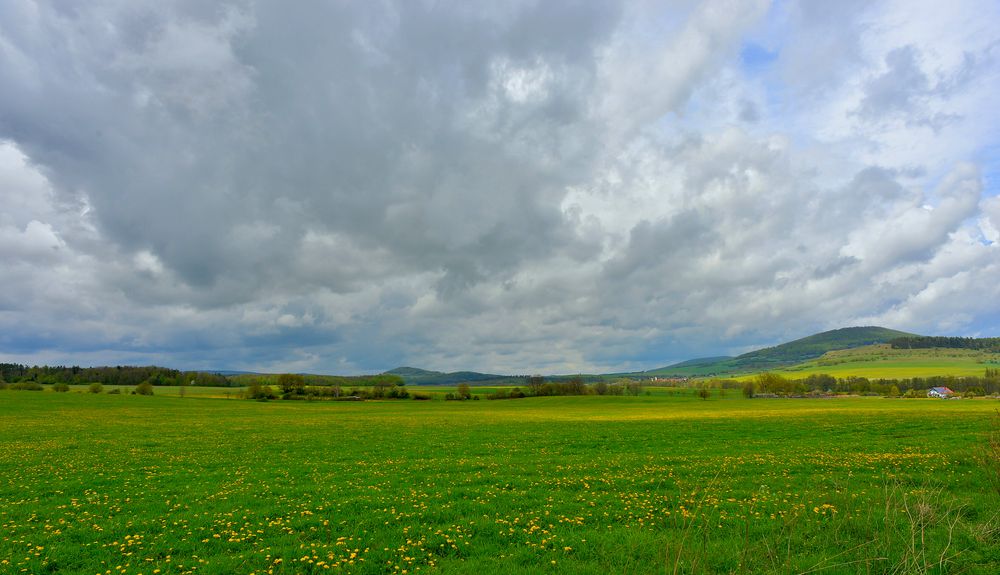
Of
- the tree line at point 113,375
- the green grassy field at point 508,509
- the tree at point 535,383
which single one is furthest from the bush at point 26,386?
the tree at point 535,383

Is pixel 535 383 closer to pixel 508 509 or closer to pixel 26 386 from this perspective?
pixel 26 386

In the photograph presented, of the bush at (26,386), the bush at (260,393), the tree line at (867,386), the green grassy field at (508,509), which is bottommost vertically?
the tree line at (867,386)

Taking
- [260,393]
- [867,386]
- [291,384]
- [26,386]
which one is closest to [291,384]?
[291,384]

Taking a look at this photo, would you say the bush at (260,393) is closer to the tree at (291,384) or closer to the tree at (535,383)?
the tree at (291,384)

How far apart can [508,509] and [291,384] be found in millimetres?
145236

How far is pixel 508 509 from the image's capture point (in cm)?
1288

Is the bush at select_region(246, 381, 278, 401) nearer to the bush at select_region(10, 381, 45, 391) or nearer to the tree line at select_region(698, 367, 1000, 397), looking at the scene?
the bush at select_region(10, 381, 45, 391)

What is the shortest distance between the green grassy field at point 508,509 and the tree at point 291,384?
11625cm

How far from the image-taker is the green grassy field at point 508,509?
348 inches

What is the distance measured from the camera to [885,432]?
105 ft

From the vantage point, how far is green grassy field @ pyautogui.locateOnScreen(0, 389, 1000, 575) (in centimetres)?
885

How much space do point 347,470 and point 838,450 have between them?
23.3m

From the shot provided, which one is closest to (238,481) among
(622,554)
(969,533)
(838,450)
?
(622,554)

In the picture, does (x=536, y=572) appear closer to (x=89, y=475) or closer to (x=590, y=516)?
(x=590, y=516)
